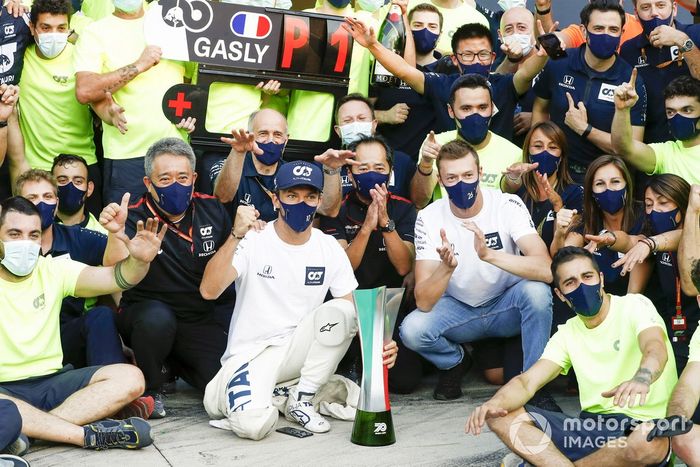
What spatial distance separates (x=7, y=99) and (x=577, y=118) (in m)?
3.79

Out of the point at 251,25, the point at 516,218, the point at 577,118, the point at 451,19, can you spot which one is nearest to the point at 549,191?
the point at 516,218

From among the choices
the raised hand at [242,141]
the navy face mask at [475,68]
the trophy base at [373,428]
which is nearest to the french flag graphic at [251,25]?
the raised hand at [242,141]

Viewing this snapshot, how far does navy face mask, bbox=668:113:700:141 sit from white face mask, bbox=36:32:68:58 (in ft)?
13.5

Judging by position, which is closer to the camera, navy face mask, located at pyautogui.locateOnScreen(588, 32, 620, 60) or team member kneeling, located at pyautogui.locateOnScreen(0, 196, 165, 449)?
team member kneeling, located at pyautogui.locateOnScreen(0, 196, 165, 449)

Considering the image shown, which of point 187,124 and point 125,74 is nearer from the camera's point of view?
point 125,74

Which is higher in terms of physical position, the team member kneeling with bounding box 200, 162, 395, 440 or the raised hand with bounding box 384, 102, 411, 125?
the raised hand with bounding box 384, 102, 411, 125

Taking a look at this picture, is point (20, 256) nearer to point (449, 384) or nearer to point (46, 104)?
point (46, 104)

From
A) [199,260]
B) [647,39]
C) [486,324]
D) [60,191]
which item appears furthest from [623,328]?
[60,191]

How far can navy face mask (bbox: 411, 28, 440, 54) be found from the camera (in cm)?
830

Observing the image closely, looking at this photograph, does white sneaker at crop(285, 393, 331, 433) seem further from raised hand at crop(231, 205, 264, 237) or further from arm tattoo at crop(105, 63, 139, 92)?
arm tattoo at crop(105, 63, 139, 92)

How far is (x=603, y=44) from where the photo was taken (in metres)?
7.62

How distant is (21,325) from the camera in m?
6.01

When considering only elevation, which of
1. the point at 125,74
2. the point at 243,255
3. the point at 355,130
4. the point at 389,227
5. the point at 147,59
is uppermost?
the point at 147,59

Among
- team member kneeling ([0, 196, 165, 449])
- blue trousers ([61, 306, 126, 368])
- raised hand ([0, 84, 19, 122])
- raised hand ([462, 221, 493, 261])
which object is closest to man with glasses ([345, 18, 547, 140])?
raised hand ([462, 221, 493, 261])
